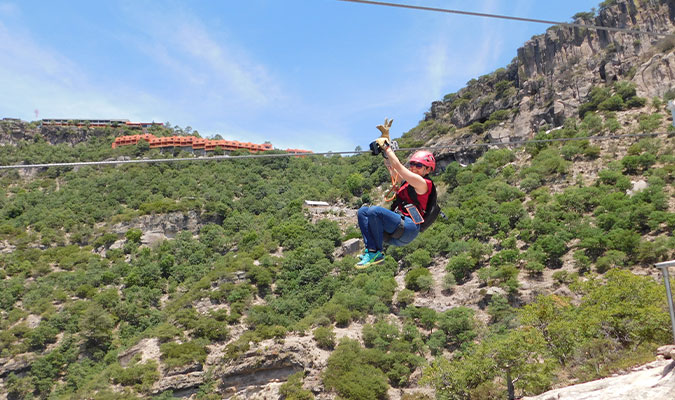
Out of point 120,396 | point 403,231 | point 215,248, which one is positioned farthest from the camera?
point 215,248

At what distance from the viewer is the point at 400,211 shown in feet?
23.6

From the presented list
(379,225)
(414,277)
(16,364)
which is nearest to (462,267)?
(414,277)

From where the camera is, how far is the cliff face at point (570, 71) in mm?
71688

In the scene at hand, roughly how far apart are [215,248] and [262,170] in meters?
32.4

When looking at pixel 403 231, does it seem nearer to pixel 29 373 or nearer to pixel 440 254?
pixel 440 254

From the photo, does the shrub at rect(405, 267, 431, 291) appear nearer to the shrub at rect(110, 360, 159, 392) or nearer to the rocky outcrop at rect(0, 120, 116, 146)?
the shrub at rect(110, 360, 159, 392)

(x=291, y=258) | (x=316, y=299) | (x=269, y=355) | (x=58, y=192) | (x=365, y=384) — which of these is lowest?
(x=365, y=384)

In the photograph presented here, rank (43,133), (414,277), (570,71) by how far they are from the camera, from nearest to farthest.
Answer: (414,277)
(570,71)
(43,133)

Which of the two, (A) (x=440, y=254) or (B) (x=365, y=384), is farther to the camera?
(A) (x=440, y=254)

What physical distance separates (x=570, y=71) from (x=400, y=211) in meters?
85.3

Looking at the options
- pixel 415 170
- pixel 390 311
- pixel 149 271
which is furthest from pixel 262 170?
pixel 415 170

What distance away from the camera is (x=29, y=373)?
52.1m

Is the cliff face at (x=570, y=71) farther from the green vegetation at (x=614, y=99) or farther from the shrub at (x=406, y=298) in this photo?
the shrub at (x=406, y=298)

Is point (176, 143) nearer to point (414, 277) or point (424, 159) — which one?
point (414, 277)
